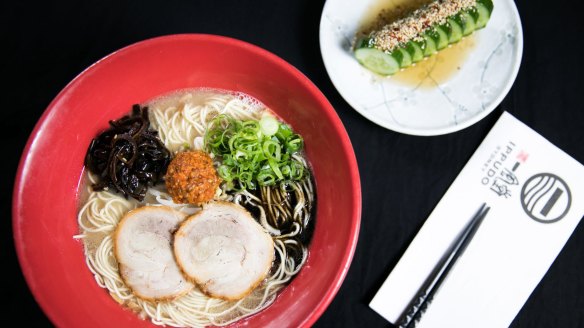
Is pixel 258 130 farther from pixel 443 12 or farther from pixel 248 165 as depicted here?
pixel 443 12

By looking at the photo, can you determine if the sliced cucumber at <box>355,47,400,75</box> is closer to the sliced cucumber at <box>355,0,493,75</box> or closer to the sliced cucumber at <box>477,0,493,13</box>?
the sliced cucumber at <box>355,0,493,75</box>

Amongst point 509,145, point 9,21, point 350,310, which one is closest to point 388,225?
point 350,310

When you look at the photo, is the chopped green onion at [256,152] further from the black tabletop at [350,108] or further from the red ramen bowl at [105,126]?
the black tabletop at [350,108]

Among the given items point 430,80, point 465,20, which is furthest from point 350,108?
point 465,20

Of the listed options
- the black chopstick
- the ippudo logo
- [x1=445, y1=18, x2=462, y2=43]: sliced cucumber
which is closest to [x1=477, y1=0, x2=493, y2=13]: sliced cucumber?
[x1=445, y1=18, x2=462, y2=43]: sliced cucumber

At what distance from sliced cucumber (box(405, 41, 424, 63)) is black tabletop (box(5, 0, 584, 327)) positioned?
0.38 meters

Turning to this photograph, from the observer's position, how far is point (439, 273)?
A: 2207 mm

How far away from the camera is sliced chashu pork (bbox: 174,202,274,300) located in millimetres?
1998

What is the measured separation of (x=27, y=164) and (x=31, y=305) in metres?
0.73

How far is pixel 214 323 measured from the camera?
2.01 metres

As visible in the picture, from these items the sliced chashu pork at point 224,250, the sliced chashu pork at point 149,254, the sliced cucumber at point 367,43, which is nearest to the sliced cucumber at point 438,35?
the sliced cucumber at point 367,43

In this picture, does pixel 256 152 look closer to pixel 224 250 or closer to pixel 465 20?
pixel 224 250

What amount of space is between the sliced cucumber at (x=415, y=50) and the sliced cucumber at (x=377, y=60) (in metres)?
0.09

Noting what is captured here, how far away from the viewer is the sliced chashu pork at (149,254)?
1.98 meters
